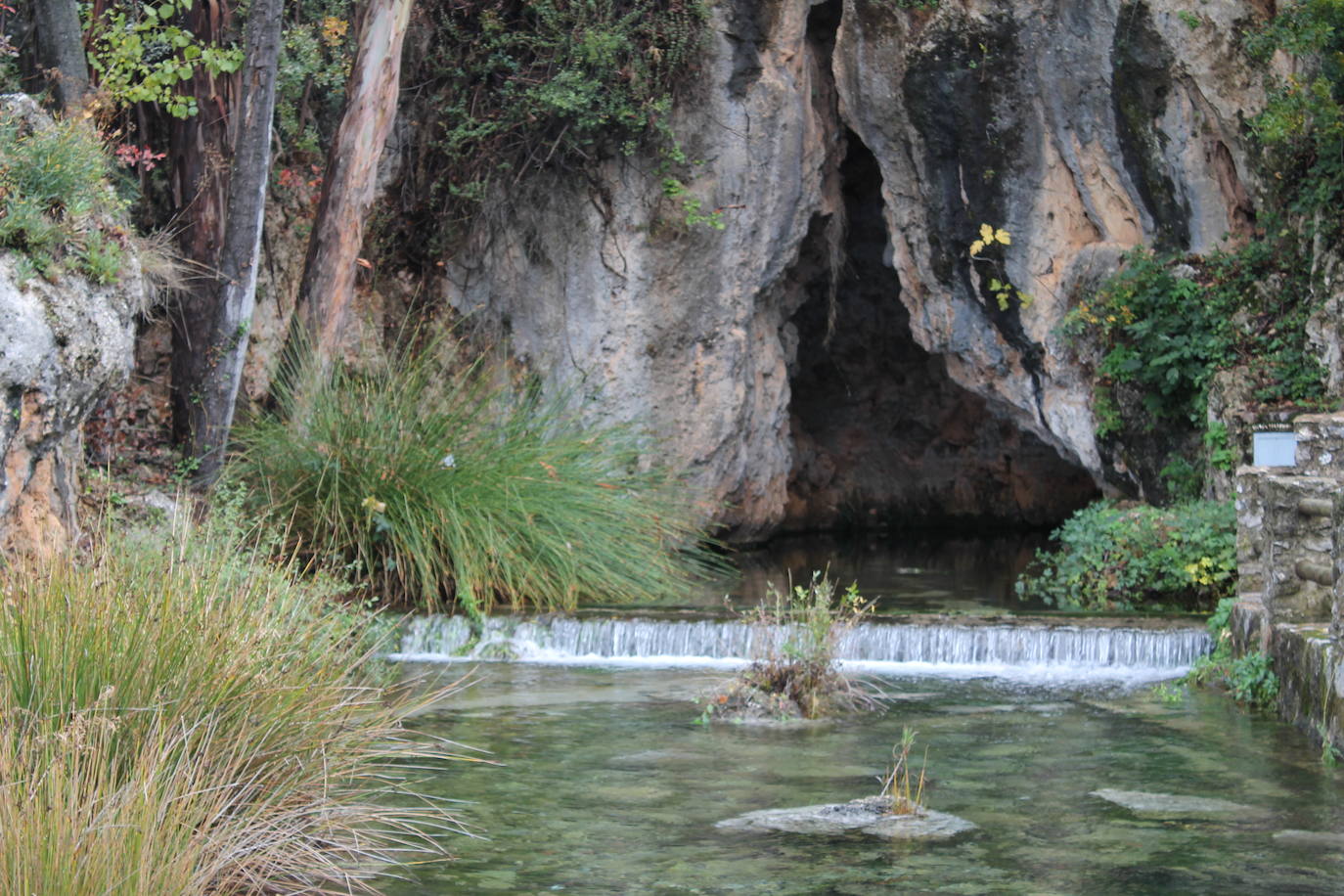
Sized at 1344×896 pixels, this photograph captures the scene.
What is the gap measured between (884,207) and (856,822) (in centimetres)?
1001

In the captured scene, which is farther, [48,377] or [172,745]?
[48,377]

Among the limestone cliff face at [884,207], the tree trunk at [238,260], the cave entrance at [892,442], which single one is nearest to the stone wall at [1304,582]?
the limestone cliff face at [884,207]

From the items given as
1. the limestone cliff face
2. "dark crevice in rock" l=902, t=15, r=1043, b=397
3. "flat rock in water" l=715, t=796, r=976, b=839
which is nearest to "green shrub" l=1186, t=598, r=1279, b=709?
"flat rock in water" l=715, t=796, r=976, b=839

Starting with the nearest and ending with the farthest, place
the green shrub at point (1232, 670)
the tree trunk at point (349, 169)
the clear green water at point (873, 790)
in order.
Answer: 1. the clear green water at point (873, 790)
2. the green shrub at point (1232, 670)
3. the tree trunk at point (349, 169)

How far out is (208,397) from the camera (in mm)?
11391

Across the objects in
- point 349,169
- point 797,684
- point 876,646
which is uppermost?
point 349,169

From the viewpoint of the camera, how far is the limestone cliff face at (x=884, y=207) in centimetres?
1267

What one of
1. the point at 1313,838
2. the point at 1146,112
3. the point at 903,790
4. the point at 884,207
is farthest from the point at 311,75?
the point at 1313,838

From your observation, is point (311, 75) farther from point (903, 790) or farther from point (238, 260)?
point (903, 790)

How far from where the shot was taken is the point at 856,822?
217 inches

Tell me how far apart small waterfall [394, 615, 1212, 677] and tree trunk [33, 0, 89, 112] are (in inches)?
189

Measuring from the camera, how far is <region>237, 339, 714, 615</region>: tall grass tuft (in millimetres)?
10297

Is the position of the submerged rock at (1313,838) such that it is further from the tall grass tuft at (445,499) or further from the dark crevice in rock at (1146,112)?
the dark crevice in rock at (1146,112)

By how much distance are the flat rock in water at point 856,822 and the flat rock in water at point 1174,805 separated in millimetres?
729
